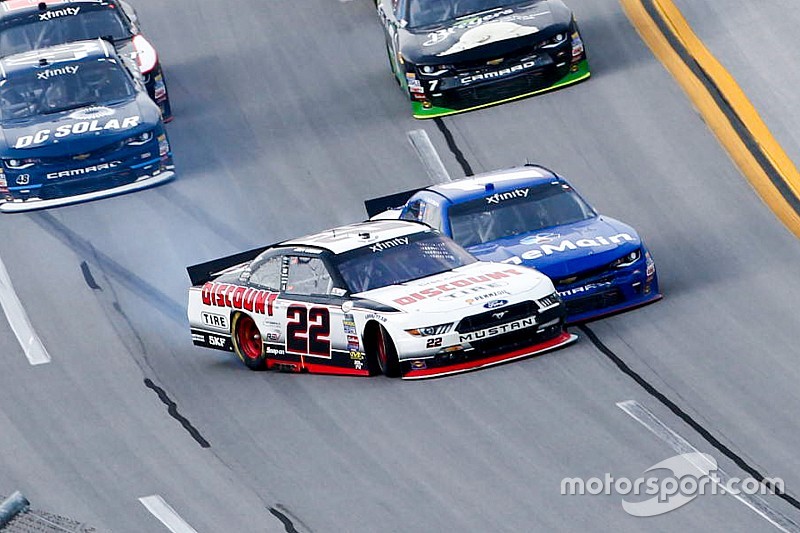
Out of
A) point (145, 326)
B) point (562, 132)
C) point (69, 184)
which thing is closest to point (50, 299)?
point (145, 326)

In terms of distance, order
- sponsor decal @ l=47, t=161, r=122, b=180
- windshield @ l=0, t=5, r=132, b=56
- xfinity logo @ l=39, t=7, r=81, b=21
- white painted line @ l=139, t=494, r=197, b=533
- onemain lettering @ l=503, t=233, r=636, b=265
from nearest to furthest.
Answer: white painted line @ l=139, t=494, r=197, b=533 < onemain lettering @ l=503, t=233, r=636, b=265 < sponsor decal @ l=47, t=161, r=122, b=180 < windshield @ l=0, t=5, r=132, b=56 < xfinity logo @ l=39, t=7, r=81, b=21

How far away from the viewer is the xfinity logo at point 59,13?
2561 centimetres

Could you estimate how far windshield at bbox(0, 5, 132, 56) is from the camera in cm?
2527

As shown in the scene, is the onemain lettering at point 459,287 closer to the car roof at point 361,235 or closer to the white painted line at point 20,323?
the car roof at point 361,235

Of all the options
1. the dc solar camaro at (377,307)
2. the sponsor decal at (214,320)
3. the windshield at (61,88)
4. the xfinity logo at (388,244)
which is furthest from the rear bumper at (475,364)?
the windshield at (61,88)

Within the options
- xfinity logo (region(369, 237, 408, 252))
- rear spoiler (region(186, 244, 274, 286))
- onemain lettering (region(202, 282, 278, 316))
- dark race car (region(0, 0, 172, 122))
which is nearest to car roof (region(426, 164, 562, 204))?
xfinity logo (region(369, 237, 408, 252))

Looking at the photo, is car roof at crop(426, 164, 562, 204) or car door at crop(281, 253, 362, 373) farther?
car roof at crop(426, 164, 562, 204)

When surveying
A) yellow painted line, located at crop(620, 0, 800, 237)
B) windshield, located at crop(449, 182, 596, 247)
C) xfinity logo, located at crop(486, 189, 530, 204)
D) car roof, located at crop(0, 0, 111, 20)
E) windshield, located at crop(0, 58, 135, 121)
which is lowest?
yellow painted line, located at crop(620, 0, 800, 237)

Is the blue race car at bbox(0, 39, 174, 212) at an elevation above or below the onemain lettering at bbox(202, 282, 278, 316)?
above

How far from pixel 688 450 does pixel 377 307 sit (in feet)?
11.3

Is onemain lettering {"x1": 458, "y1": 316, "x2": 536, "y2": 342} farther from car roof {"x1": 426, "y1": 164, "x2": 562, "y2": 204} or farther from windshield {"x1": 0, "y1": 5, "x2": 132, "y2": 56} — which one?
windshield {"x1": 0, "y1": 5, "x2": 132, "y2": 56}

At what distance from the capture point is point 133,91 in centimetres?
2300

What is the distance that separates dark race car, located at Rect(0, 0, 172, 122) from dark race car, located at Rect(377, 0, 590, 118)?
3.57 metres

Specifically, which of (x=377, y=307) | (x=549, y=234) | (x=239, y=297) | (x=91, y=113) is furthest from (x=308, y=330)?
(x=91, y=113)
